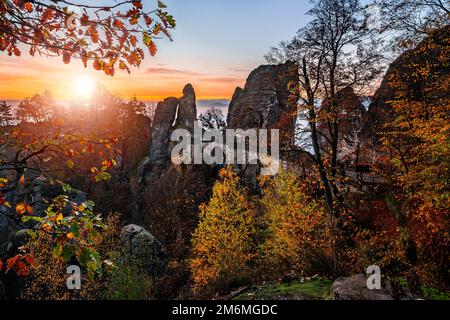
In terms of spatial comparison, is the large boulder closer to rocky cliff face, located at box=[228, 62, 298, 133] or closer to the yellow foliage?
the yellow foliage

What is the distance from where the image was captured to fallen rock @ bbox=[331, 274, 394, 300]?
7468 mm

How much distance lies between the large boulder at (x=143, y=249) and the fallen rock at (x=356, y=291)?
22.3 metres

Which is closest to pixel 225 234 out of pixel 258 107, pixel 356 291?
pixel 356 291

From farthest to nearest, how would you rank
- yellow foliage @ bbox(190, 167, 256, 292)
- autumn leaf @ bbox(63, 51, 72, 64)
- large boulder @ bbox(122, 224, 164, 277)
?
large boulder @ bbox(122, 224, 164, 277), yellow foliage @ bbox(190, 167, 256, 292), autumn leaf @ bbox(63, 51, 72, 64)

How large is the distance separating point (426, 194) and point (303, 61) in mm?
8584

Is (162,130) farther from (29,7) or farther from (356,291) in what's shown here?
(29,7)

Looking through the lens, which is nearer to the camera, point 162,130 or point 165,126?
point 162,130

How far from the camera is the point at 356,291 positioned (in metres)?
7.78

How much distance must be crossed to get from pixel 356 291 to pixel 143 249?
23.4 m

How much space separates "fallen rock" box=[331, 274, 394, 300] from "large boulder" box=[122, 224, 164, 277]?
22.3m

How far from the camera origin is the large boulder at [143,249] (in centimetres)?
2798

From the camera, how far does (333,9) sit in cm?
1528

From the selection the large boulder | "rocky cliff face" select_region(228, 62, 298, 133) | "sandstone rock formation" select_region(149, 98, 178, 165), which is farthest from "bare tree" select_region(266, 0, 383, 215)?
"sandstone rock formation" select_region(149, 98, 178, 165)
